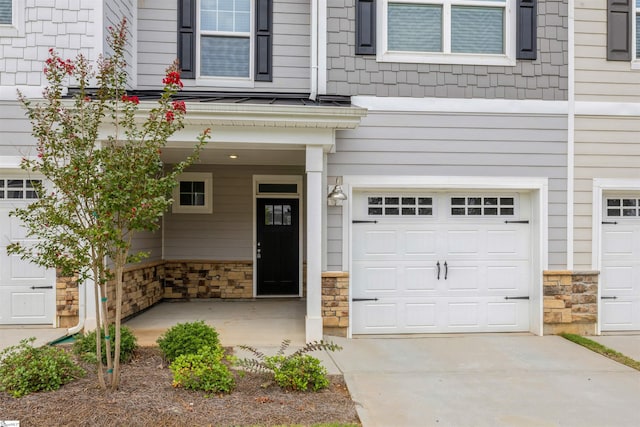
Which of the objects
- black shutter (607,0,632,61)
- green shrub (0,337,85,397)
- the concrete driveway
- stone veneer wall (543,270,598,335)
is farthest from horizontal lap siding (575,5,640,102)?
green shrub (0,337,85,397)

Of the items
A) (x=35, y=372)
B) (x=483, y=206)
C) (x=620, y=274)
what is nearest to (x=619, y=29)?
(x=483, y=206)

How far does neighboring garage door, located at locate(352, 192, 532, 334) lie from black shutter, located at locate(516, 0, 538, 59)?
203 centimetres

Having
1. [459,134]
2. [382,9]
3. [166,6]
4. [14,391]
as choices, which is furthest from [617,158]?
[14,391]

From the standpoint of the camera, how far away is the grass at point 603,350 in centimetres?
518

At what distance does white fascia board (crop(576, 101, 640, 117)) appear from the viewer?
21.1ft

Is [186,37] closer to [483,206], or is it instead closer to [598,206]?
[483,206]

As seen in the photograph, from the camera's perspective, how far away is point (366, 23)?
6.22 m

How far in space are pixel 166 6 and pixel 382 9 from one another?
3.47 metres

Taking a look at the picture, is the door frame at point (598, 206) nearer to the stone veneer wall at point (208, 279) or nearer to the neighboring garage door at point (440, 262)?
the neighboring garage door at point (440, 262)

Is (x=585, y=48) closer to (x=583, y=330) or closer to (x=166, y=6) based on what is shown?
(x=583, y=330)

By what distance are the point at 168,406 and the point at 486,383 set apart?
9.94ft

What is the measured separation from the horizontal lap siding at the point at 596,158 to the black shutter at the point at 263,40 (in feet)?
15.5

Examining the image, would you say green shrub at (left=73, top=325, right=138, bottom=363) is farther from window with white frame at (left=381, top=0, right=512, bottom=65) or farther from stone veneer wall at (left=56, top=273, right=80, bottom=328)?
window with white frame at (left=381, top=0, right=512, bottom=65)

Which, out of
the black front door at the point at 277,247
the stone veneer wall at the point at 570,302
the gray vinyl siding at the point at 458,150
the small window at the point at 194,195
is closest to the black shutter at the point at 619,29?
the gray vinyl siding at the point at 458,150
